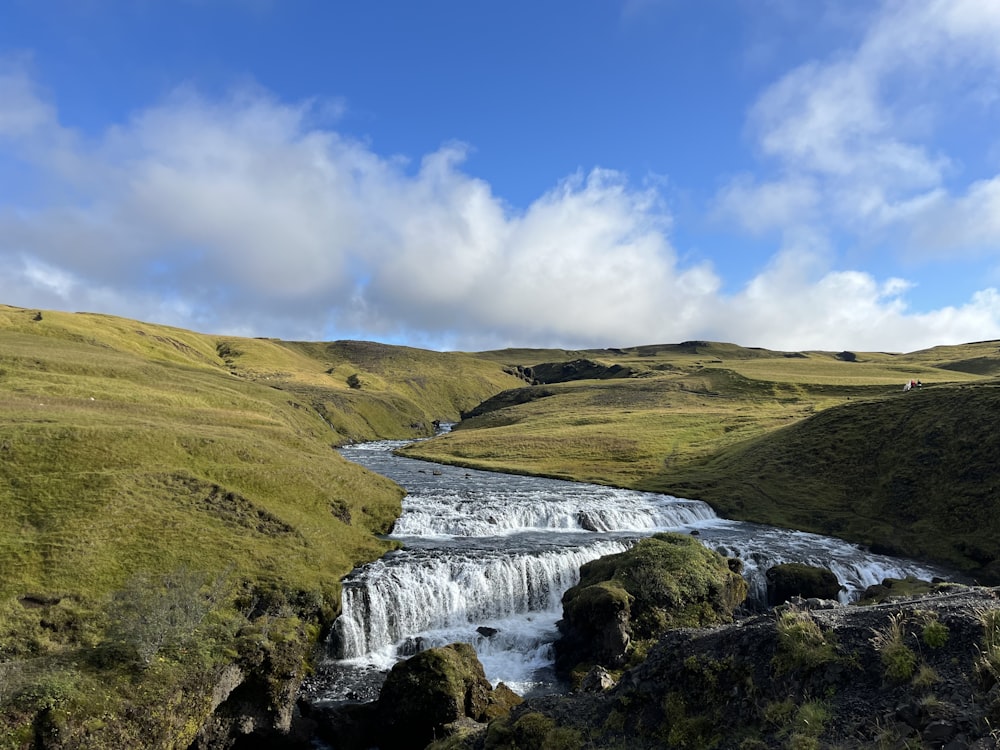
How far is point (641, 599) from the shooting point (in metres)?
31.8

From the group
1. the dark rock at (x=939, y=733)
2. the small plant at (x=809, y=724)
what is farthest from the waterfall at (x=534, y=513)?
the dark rock at (x=939, y=733)

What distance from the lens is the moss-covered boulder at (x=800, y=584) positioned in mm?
38906

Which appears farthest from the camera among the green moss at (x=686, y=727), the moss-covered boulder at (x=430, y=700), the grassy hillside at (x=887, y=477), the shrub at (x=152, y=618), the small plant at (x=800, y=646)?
the grassy hillside at (x=887, y=477)

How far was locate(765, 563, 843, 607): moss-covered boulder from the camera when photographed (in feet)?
128

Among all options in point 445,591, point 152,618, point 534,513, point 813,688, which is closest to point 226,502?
point 445,591

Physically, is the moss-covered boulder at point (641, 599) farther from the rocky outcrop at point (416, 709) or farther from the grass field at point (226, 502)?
the grass field at point (226, 502)

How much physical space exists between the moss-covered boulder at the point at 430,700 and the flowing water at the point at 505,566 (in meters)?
4.11

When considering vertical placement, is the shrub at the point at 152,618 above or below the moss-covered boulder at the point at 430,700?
above

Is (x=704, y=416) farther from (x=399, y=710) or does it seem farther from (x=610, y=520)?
(x=399, y=710)

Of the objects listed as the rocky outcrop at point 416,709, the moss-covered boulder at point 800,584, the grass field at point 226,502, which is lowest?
the moss-covered boulder at point 800,584

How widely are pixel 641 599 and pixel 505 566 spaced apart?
1031 centimetres

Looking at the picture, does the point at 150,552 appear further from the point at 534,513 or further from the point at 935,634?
the point at 935,634

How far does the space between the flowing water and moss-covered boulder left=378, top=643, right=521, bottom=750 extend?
4105 millimetres

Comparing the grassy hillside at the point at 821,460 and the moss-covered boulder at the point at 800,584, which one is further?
the grassy hillside at the point at 821,460
